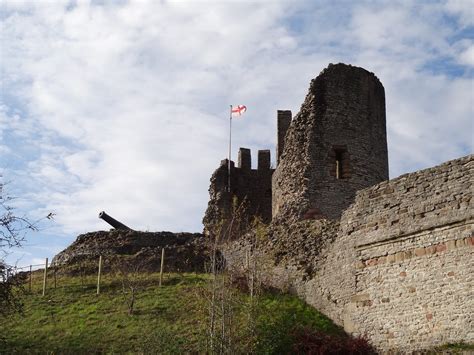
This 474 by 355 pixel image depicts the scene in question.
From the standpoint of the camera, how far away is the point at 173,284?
25219mm

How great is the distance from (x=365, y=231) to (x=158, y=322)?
20.5ft

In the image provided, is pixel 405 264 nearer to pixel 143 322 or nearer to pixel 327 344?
pixel 327 344

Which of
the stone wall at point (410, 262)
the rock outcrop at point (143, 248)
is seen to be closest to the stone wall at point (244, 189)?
the rock outcrop at point (143, 248)

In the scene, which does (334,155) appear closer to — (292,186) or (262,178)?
(292,186)

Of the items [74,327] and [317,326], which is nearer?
[317,326]

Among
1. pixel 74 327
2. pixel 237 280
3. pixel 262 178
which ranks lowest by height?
pixel 74 327

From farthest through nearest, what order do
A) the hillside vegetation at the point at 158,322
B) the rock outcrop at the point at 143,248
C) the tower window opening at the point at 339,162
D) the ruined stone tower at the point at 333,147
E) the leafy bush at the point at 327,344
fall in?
the rock outcrop at the point at 143,248 → the tower window opening at the point at 339,162 → the ruined stone tower at the point at 333,147 → the hillside vegetation at the point at 158,322 → the leafy bush at the point at 327,344

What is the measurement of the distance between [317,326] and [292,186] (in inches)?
300

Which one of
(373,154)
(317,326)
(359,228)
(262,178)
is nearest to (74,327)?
(317,326)

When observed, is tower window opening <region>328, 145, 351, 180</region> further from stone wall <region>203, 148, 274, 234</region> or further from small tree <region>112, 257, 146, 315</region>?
stone wall <region>203, 148, 274, 234</region>

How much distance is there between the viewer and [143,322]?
20953 mm

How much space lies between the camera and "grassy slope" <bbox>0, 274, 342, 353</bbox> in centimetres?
1861

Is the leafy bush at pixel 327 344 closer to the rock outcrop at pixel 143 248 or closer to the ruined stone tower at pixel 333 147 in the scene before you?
the ruined stone tower at pixel 333 147

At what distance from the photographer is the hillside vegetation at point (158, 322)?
719 inches
